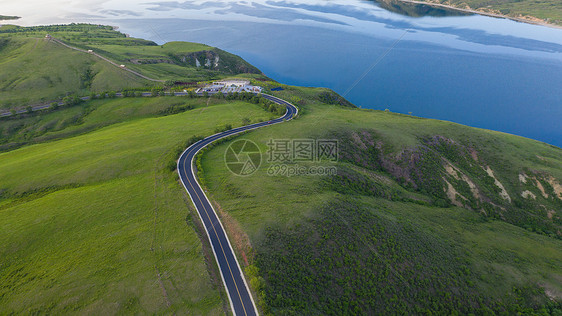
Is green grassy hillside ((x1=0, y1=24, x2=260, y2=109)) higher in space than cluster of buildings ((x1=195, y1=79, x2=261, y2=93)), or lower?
higher

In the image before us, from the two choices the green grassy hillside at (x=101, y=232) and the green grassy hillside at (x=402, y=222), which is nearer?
the green grassy hillside at (x=101, y=232)

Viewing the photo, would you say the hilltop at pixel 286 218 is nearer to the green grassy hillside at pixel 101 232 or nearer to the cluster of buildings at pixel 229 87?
the green grassy hillside at pixel 101 232

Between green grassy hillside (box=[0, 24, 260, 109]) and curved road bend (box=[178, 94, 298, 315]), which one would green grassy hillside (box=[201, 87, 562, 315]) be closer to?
curved road bend (box=[178, 94, 298, 315])

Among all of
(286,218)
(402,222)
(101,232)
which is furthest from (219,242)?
(402,222)
